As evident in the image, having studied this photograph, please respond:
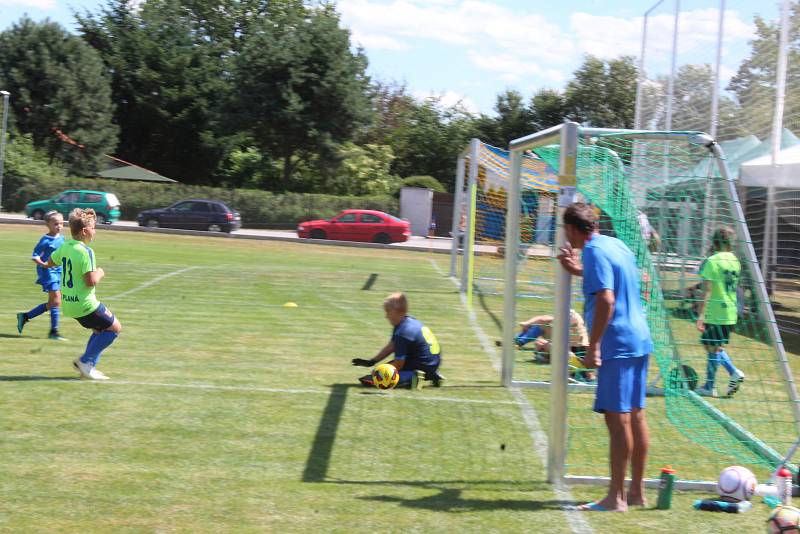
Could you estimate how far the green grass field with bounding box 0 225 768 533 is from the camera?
5594 mm

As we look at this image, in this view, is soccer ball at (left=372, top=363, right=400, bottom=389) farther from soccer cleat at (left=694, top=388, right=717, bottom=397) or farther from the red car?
the red car

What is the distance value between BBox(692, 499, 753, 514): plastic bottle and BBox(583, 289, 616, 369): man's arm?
4.26ft

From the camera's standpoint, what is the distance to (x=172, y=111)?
195ft

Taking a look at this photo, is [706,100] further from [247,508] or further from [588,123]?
[588,123]

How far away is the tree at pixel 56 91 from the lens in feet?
170

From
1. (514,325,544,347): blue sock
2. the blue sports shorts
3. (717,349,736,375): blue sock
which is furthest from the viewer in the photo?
(514,325,544,347): blue sock

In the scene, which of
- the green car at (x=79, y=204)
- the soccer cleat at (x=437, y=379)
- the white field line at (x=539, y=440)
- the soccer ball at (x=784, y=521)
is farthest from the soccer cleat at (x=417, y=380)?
the green car at (x=79, y=204)

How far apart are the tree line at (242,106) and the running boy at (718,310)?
45.3 m

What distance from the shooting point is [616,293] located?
5.76 meters

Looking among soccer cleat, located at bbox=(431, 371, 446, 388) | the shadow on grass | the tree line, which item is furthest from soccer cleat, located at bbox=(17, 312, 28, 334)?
the tree line

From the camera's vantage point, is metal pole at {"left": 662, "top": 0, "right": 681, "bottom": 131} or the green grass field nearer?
the green grass field

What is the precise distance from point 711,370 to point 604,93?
5373 centimetres

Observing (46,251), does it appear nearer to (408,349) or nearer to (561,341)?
(408,349)

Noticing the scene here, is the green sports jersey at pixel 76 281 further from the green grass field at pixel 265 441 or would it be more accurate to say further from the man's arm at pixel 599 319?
the man's arm at pixel 599 319
